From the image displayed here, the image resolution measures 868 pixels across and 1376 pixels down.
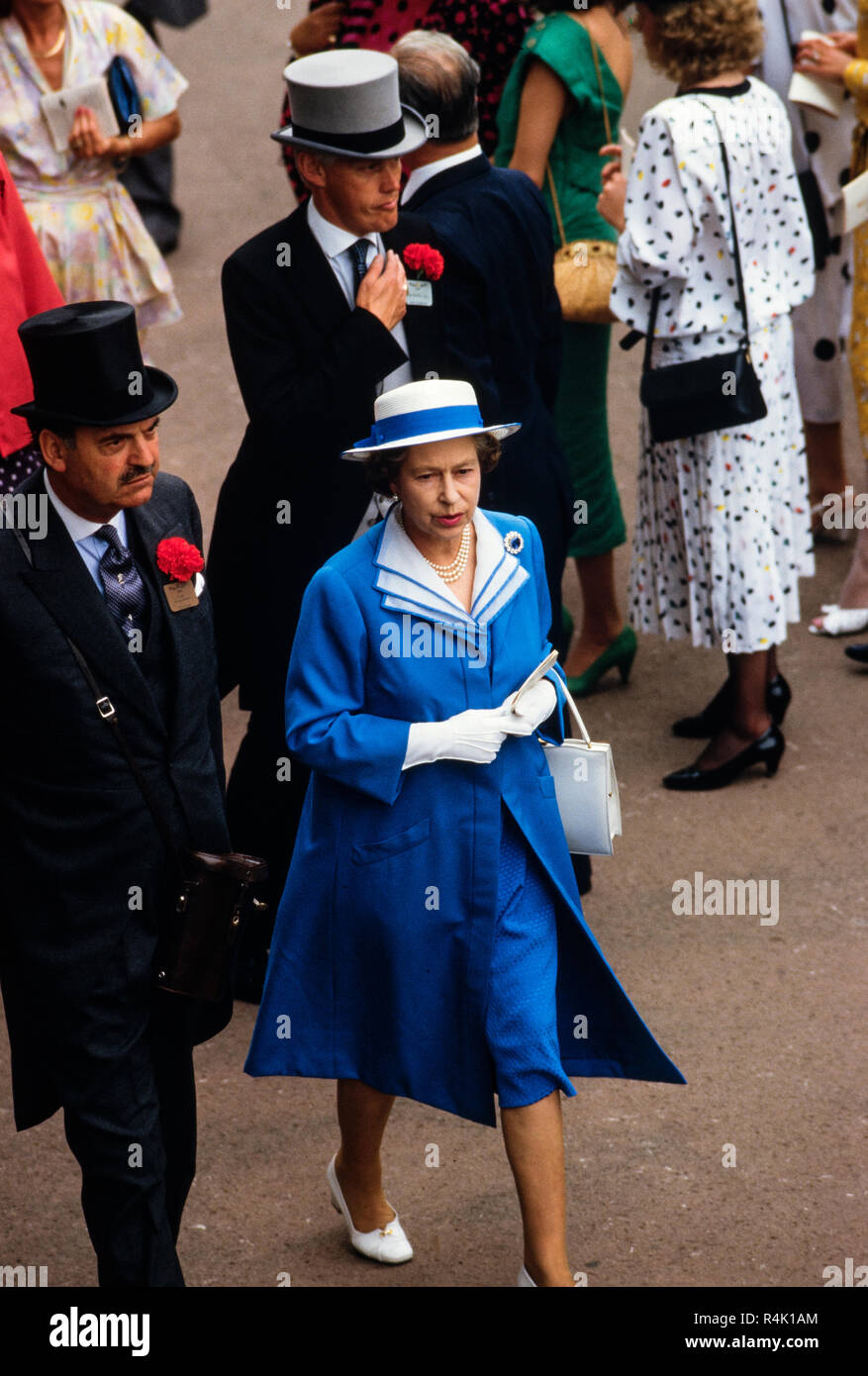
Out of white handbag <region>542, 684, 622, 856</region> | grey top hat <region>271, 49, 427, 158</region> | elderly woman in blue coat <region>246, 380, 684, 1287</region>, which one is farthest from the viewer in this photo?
grey top hat <region>271, 49, 427, 158</region>

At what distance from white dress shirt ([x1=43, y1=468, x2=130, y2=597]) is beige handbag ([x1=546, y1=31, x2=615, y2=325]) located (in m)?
3.08

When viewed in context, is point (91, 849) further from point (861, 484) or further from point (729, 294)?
point (861, 484)

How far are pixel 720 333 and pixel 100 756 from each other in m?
3.06

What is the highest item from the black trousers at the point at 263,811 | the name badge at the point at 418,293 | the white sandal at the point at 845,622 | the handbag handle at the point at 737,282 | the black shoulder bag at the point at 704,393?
the name badge at the point at 418,293

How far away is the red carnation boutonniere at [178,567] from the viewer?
345cm

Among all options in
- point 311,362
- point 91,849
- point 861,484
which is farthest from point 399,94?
point 861,484

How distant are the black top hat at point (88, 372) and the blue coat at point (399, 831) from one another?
0.53m

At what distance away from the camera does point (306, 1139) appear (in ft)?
15.0

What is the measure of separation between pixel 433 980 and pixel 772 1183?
1122 mm

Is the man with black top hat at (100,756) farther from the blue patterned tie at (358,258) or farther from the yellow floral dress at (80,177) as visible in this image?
the yellow floral dress at (80,177)

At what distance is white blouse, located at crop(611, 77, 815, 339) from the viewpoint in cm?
549

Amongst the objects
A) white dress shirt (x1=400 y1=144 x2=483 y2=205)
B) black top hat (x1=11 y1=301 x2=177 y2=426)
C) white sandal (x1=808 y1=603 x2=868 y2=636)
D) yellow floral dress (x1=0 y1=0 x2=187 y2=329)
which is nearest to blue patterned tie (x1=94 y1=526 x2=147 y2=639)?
black top hat (x1=11 y1=301 x2=177 y2=426)

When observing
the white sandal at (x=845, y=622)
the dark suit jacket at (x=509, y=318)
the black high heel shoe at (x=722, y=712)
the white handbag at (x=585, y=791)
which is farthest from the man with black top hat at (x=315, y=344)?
the white sandal at (x=845, y=622)

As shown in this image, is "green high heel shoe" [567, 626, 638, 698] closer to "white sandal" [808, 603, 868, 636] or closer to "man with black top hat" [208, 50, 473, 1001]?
"white sandal" [808, 603, 868, 636]
